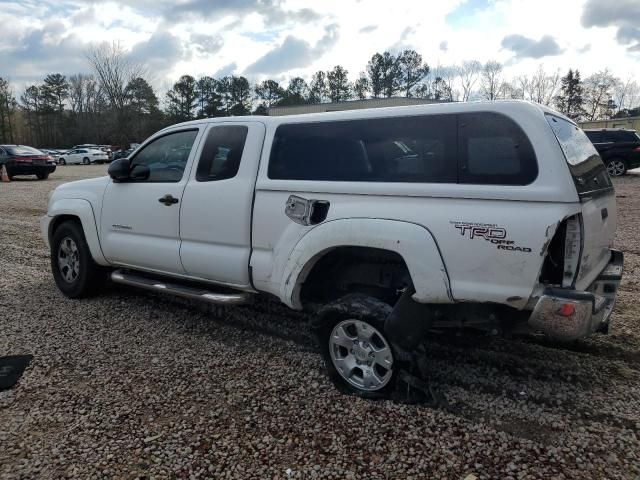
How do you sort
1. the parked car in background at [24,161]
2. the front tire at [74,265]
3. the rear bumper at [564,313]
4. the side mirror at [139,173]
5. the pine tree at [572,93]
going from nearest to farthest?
the rear bumper at [564,313] → the side mirror at [139,173] → the front tire at [74,265] → the parked car in background at [24,161] → the pine tree at [572,93]

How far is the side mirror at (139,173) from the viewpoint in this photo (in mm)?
4754

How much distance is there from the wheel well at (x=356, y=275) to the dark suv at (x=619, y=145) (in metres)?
16.1

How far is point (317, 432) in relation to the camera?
2.97 meters

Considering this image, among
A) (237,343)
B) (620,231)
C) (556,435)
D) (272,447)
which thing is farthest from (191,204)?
(620,231)

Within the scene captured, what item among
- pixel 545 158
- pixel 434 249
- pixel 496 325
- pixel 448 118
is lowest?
pixel 496 325

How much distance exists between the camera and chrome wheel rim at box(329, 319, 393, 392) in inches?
128

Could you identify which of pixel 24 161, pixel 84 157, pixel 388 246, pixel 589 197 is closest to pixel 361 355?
pixel 388 246

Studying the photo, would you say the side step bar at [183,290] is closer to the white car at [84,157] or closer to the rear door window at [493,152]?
the rear door window at [493,152]

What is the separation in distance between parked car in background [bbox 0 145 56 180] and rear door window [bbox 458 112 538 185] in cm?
2316

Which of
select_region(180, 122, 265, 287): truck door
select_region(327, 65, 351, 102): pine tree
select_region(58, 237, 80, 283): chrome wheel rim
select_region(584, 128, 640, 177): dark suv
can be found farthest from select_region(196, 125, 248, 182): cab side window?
select_region(327, 65, 351, 102): pine tree

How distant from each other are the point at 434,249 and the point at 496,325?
638 millimetres

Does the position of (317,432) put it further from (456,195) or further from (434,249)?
(456,195)

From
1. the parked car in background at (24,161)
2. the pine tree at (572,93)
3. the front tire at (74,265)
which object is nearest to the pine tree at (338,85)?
the pine tree at (572,93)

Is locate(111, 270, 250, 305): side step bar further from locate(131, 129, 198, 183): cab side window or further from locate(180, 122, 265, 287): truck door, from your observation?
locate(131, 129, 198, 183): cab side window
